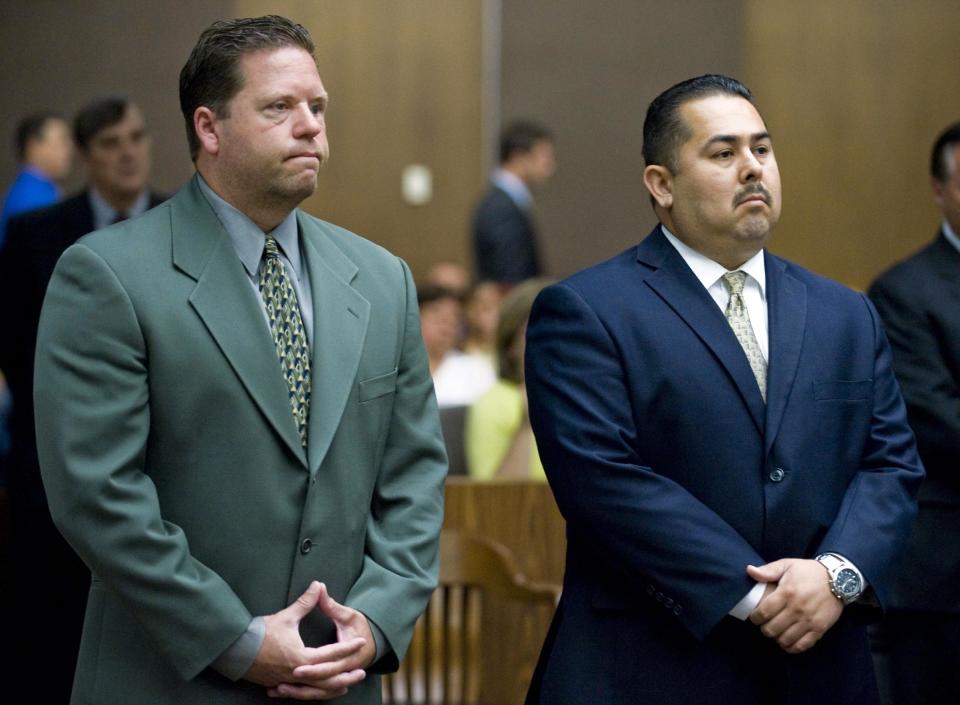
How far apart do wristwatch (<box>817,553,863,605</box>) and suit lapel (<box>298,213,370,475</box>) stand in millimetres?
784

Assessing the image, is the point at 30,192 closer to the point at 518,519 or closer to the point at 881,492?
the point at 518,519

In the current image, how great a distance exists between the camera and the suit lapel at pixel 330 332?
85.7 inches

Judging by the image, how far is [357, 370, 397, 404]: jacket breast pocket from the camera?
2244mm

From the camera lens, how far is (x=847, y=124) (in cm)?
852

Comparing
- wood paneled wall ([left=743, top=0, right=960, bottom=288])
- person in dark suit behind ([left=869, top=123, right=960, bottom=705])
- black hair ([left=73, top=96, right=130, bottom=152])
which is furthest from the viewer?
wood paneled wall ([left=743, top=0, right=960, bottom=288])

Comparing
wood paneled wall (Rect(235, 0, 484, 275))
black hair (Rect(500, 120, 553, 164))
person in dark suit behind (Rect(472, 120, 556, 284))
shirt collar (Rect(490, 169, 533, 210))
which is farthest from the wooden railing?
wood paneled wall (Rect(235, 0, 484, 275))

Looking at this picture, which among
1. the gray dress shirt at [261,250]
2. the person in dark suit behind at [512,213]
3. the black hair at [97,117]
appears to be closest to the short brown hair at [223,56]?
the gray dress shirt at [261,250]

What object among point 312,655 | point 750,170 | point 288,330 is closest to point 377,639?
point 312,655

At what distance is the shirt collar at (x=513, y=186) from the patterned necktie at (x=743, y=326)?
17.4 feet

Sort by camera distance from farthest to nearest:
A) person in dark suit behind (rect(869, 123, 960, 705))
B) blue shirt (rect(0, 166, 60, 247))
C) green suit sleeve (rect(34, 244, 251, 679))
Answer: blue shirt (rect(0, 166, 60, 247))
person in dark suit behind (rect(869, 123, 960, 705))
green suit sleeve (rect(34, 244, 251, 679))

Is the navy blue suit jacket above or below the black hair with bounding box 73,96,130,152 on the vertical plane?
below

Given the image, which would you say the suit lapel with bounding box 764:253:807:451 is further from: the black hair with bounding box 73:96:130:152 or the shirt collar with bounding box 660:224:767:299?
the black hair with bounding box 73:96:130:152

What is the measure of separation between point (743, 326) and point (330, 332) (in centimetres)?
69

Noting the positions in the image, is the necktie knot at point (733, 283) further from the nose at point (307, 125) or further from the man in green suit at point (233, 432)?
the nose at point (307, 125)
